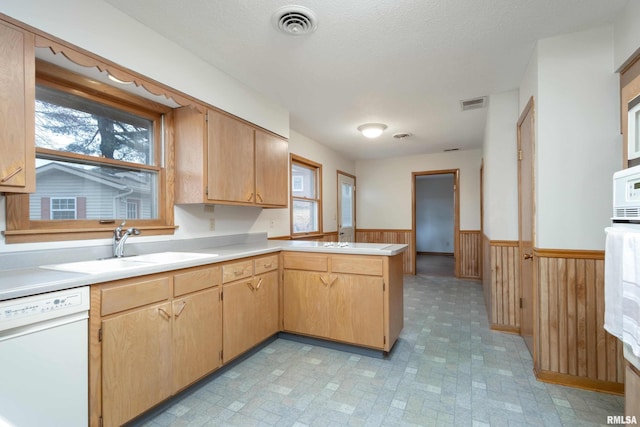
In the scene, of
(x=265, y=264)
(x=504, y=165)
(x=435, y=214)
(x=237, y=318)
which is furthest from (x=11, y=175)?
(x=435, y=214)

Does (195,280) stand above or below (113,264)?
below

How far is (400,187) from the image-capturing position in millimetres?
6172

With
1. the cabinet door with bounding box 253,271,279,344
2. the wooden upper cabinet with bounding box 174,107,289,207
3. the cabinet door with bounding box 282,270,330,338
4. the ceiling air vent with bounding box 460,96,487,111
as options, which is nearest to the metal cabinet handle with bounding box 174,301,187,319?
the cabinet door with bounding box 253,271,279,344

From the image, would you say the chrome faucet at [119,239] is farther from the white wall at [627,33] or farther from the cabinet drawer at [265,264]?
the white wall at [627,33]

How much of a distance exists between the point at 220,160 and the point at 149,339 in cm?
143

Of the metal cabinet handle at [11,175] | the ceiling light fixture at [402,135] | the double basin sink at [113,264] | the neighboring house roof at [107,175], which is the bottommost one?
the double basin sink at [113,264]

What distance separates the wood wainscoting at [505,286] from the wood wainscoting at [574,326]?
0.96 meters

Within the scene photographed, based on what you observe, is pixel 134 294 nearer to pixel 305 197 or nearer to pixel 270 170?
pixel 270 170

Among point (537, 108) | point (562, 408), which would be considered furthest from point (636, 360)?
point (537, 108)

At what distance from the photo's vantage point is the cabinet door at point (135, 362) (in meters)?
1.46

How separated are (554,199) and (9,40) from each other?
323cm

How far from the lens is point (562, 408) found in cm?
180

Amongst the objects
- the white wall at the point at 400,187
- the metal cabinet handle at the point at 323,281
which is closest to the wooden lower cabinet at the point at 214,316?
the metal cabinet handle at the point at 323,281

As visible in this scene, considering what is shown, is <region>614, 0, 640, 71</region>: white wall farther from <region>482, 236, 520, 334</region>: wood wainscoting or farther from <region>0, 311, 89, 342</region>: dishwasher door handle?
<region>0, 311, 89, 342</region>: dishwasher door handle
